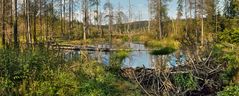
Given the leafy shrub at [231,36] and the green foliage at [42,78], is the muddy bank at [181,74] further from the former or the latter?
the leafy shrub at [231,36]

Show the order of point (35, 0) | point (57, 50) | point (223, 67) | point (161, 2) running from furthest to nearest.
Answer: point (161, 2) → point (35, 0) → point (223, 67) → point (57, 50)

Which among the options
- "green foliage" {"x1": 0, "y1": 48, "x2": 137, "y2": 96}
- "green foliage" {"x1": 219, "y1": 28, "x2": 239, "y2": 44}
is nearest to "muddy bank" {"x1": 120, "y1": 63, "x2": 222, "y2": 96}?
"green foliage" {"x1": 0, "y1": 48, "x2": 137, "y2": 96}

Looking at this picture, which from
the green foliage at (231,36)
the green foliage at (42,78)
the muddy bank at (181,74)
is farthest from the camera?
the green foliage at (231,36)

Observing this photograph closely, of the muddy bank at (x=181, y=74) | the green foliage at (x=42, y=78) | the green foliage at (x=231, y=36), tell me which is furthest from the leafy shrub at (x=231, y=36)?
the green foliage at (x=42, y=78)

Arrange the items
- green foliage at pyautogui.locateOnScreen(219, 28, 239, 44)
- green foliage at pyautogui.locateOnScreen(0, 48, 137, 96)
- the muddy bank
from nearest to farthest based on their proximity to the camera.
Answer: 1. green foliage at pyautogui.locateOnScreen(0, 48, 137, 96)
2. the muddy bank
3. green foliage at pyautogui.locateOnScreen(219, 28, 239, 44)

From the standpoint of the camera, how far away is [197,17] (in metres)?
61.8

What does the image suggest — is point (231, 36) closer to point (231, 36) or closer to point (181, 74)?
point (231, 36)


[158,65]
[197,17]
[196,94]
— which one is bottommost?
[196,94]

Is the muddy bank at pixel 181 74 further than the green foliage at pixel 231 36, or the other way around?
the green foliage at pixel 231 36

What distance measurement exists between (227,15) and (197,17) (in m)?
4.77

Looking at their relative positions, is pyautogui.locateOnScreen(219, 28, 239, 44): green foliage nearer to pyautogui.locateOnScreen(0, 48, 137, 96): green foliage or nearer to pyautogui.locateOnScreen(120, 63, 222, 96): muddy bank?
pyautogui.locateOnScreen(120, 63, 222, 96): muddy bank

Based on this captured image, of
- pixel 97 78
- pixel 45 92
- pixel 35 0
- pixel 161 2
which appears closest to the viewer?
pixel 45 92

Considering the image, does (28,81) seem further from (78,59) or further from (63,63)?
(78,59)

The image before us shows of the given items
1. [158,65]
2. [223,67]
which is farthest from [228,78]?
[158,65]
